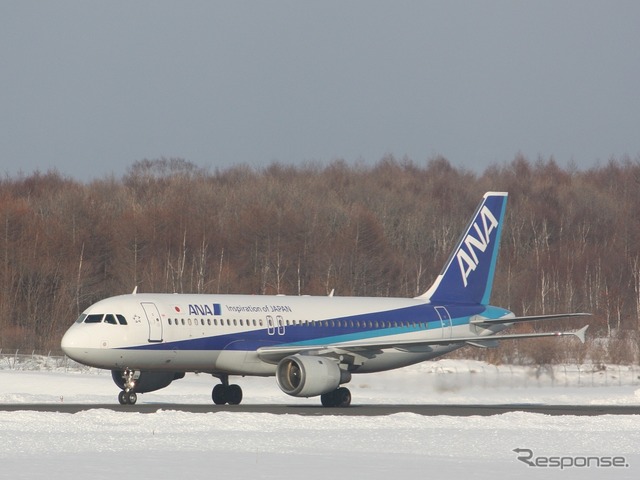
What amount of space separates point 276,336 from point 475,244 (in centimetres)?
1058

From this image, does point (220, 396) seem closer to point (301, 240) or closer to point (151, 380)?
point (151, 380)

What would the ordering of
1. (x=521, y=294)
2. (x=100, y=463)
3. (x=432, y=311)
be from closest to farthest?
(x=100, y=463), (x=432, y=311), (x=521, y=294)

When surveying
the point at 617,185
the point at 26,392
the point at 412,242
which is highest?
the point at 617,185

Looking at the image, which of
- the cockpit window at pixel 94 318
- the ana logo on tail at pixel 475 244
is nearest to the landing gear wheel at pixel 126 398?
the cockpit window at pixel 94 318

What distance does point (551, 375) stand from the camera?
149ft

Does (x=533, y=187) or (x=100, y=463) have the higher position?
(x=533, y=187)

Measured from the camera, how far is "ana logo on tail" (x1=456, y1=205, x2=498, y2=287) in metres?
44.8

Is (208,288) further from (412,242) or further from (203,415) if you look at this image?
(203,415)

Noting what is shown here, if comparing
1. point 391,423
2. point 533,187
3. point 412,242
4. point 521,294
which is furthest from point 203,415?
point 533,187

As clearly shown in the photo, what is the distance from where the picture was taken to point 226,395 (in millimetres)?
38312

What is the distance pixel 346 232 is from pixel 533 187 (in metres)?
32.5

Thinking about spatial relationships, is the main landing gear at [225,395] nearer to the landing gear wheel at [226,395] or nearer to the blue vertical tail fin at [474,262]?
the landing gear wheel at [226,395]

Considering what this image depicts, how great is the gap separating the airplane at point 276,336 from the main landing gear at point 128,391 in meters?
0.03

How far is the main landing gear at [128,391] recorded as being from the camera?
35.3m
